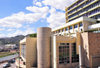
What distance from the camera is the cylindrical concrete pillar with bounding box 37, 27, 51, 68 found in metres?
27.1

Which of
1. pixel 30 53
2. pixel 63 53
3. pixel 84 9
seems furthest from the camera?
pixel 84 9

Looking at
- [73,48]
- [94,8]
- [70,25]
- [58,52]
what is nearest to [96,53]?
[73,48]

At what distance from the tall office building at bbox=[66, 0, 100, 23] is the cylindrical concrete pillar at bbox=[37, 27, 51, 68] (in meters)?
29.6

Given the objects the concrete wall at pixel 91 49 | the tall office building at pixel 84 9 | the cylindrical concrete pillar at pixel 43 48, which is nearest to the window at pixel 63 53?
the cylindrical concrete pillar at pixel 43 48

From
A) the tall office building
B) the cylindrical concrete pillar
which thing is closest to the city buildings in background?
the cylindrical concrete pillar

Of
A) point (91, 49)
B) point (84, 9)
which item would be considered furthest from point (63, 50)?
point (84, 9)

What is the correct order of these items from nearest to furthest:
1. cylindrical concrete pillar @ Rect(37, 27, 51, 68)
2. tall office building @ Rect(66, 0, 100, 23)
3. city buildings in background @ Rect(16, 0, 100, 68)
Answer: city buildings in background @ Rect(16, 0, 100, 68)
cylindrical concrete pillar @ Rect(37, 27, 51, 68)
tall office building @ Rect(66, 0, 100, 23)

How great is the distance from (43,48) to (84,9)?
3705 centimetres

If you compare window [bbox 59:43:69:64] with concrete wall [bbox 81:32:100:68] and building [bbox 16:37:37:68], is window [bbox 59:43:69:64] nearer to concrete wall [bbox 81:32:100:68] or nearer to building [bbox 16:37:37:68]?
concrete wall [bbox 81:32:100:68]

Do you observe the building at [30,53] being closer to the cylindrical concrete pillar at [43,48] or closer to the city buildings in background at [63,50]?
the city buildings in background at [63,50]

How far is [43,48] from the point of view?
2730 centimetres

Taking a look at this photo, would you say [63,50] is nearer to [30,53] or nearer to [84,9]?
[30,53]

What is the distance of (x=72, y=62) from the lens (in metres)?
26.7

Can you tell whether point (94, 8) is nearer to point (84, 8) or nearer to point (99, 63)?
point (84, 8)
